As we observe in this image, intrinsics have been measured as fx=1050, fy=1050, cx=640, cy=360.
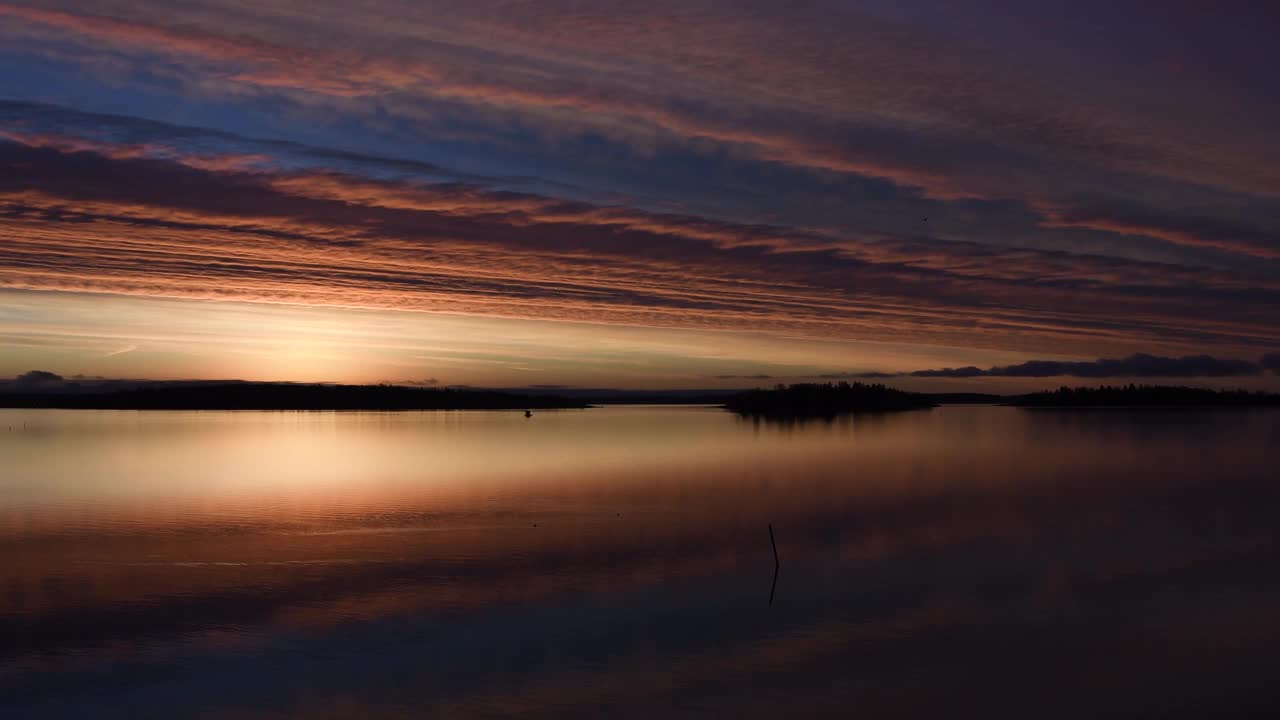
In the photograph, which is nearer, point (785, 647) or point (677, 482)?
point (785, 647)

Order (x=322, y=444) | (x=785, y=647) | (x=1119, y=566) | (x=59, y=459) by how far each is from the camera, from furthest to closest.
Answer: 1. (x=322, y=444)
2. (x=59, y=459)
3. (x=1119, y=566)
4. (x=785, y=647)

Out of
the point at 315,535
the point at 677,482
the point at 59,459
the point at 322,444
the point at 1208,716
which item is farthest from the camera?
the point at 322,444

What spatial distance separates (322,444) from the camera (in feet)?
212

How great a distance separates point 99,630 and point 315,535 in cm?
957

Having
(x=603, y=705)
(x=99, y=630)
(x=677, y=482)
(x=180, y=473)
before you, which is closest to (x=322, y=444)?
(x=180, y=473)

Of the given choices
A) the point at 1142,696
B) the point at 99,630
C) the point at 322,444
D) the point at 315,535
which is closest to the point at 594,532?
the point at 315,535

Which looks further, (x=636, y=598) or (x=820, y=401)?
(x=820, y=401)

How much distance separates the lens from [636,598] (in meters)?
17.5

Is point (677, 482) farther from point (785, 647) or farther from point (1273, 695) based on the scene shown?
point (1273, 695)

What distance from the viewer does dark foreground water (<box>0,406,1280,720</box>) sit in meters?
12.5

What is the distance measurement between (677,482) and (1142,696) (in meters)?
25.2

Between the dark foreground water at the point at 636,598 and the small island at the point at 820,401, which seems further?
the small island at the point at 820,401

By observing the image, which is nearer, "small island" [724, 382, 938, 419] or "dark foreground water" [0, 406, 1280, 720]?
"dark foreground water" [0, 406, 1280, 720]

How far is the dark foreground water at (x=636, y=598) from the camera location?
491 inches
